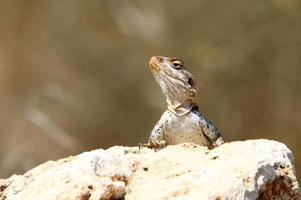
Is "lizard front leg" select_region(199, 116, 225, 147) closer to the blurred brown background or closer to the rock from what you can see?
the rock

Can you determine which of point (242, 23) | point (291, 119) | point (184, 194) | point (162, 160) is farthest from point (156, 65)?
point (242, 23)

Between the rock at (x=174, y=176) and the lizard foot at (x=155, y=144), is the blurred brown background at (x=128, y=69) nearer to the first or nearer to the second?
the lizard foot at (x=155, y=144)

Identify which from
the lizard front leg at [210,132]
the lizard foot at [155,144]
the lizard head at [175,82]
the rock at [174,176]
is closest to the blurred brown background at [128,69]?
the lizard head at [175,82]

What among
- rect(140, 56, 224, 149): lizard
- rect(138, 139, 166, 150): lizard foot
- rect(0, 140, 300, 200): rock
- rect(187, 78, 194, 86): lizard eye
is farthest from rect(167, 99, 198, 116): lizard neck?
rect(0, 140, 300, 200): rock

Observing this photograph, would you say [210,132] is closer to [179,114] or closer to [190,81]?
[179,114]

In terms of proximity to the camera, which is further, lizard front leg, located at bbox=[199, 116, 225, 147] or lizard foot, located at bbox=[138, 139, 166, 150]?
lizard front leg, located at bbox=[199, 116, 225, 147]

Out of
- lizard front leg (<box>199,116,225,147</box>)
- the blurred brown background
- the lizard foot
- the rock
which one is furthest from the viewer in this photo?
the blurred brown background

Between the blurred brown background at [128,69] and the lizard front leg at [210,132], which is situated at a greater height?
the blurred brown background at [128,69]
